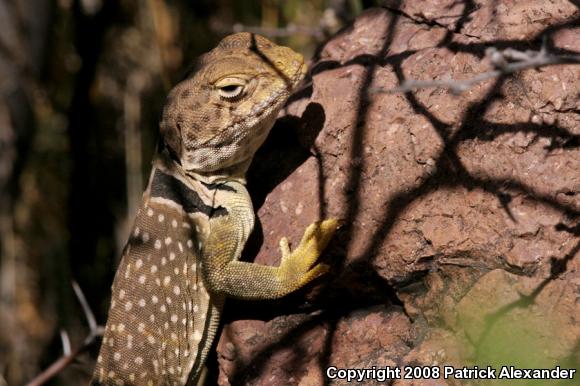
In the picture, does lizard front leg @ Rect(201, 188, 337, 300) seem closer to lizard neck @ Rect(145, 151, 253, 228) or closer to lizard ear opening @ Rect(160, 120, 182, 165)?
lizard neck @ Rect(145, 151, 253, 228)

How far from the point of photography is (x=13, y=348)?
835 cm

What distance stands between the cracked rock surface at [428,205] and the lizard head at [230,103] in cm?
28

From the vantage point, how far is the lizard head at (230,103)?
446 centimetres

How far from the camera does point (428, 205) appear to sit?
155 inches

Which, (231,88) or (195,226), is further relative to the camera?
(195,226)

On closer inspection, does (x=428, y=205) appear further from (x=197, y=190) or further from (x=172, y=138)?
(x=172, y=138)

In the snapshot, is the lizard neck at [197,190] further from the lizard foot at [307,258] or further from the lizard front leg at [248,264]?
the lizard foot at [307,258]

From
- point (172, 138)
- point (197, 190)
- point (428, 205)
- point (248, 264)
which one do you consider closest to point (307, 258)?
point (248, 264)

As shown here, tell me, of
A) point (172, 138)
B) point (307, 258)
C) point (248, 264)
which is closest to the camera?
point (307, 258)

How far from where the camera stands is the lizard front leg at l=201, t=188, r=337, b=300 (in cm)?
418

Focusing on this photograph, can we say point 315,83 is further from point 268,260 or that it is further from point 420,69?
point 268,260

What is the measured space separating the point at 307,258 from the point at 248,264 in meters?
0.38

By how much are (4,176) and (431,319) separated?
5.04 meters

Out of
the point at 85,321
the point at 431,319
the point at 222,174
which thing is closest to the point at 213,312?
the point at 222,174
